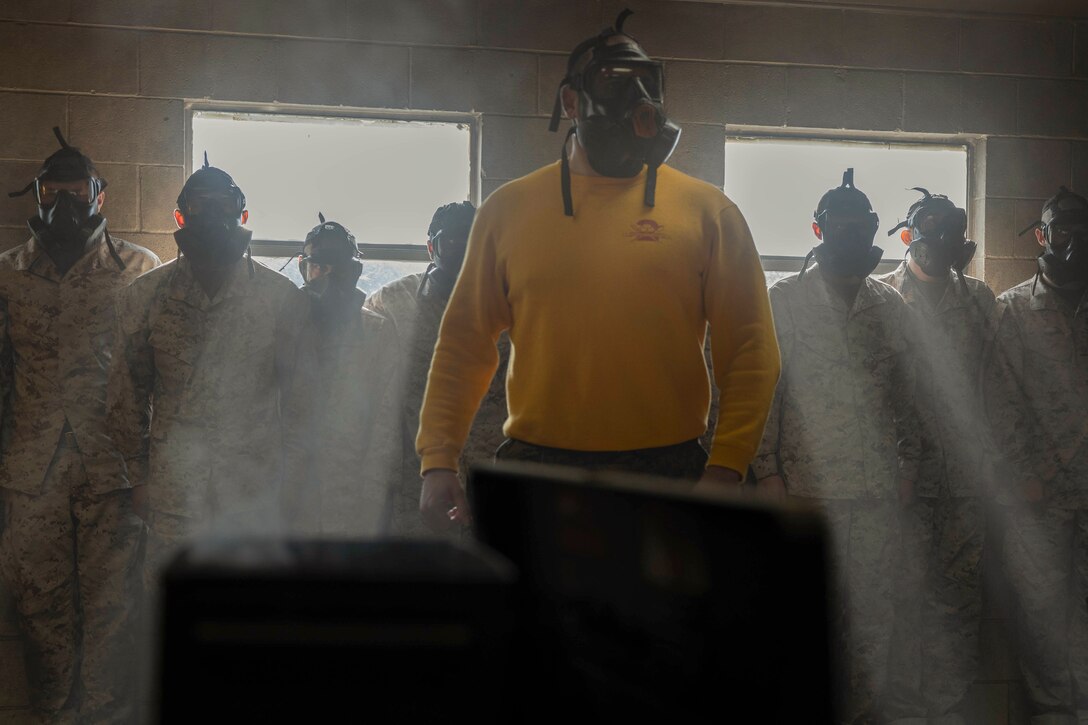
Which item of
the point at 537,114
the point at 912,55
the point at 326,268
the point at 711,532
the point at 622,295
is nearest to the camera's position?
the point at 711,532

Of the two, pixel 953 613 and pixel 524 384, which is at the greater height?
pixel 524 384

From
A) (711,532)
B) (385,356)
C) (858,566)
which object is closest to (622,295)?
(711,532)

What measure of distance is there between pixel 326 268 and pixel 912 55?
2.18 meters

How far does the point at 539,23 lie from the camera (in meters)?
3.65

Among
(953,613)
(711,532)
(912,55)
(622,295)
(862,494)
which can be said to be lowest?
(953,613)

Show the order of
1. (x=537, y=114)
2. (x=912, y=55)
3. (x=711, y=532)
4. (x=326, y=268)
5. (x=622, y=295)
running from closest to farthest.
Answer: (x=711, y=532) < (x=622, y=295) < (x=326, y=268) < (x=537, y=114) < (x=912, y=55)

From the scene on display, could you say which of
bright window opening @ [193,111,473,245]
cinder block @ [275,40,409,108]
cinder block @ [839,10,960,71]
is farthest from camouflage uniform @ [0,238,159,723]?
cinder block @ [839,10,960,71]

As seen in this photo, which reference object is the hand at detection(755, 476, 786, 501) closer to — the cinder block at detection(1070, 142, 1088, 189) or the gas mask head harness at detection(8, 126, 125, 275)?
the cinder block at detection(1070, 142, 1088, 189)

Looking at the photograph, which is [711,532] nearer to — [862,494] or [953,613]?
[862,494]

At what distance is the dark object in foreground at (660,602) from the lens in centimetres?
48

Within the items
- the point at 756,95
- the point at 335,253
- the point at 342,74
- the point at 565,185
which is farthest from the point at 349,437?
the point at 756,95

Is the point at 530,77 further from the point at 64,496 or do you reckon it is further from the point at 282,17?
the point at 64,496

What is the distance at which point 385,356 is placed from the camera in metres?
3.27

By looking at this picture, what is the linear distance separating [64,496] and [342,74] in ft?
5.07
